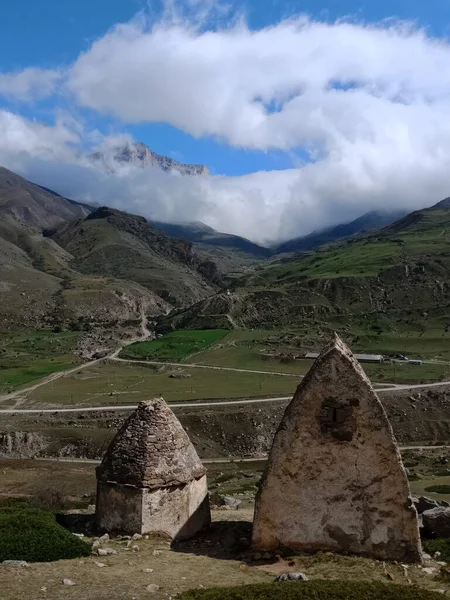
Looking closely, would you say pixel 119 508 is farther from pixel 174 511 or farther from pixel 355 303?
pixel 355 303

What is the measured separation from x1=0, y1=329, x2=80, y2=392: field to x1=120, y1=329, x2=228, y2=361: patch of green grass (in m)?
12.6

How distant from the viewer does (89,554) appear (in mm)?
17719

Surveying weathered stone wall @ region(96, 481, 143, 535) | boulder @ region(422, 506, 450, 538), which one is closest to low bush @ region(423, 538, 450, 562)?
boulder @ region(422, 506, 450, 538)

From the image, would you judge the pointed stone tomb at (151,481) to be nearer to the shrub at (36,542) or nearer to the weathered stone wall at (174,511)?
the weathered stone wall at (174,511)

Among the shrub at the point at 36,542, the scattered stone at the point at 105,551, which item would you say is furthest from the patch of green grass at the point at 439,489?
the shrub at the point at 36,542

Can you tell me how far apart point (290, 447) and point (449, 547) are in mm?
6055

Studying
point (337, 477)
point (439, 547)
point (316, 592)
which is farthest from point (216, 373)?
point (316, 592)

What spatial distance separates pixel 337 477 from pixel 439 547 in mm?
4149

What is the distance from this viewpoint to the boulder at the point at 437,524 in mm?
19983

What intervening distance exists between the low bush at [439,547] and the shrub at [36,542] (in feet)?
35.4

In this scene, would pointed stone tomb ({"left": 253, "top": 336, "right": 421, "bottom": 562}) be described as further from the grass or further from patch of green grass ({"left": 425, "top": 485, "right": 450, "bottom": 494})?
the grass

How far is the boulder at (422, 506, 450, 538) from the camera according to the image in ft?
65.6

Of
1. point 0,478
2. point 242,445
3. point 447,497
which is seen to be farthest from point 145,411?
point 242,445

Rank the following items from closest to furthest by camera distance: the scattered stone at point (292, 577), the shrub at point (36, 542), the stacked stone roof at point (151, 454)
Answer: the scattered stone at point (292, 577) < the shrub at point (36, 542) < the stacked stone roof at point (151, 454)
